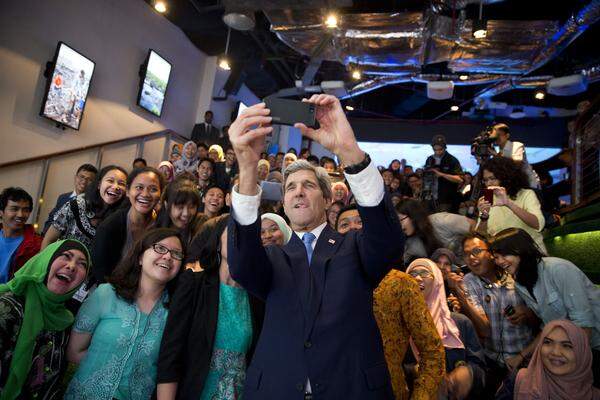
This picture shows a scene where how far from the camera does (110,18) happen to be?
7434mm

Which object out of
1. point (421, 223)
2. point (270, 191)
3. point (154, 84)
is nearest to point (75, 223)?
point (270, 191)

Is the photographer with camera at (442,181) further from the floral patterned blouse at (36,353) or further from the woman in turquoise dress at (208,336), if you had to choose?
the floral patterned blouse at (36,353)

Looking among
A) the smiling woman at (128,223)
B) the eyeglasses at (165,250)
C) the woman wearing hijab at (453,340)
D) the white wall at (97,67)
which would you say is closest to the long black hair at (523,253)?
the woman wearing hijab at (453,340)

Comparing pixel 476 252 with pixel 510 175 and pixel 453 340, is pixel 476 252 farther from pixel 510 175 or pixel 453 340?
pixel 453 340

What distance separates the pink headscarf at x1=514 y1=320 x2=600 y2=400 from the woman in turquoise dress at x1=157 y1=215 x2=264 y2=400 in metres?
1.50

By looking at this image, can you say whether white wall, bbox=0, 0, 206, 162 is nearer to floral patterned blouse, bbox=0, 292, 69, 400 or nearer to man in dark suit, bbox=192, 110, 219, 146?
man in dark suit, bbox=192, 110, 219, 146

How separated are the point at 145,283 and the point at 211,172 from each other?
11.1 feet

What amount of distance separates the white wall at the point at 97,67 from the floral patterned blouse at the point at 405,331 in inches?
236

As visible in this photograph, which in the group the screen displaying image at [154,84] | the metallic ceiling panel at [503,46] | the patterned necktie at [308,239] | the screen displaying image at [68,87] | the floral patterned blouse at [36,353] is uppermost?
the metallic ceiling panel at [503,46]

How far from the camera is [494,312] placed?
280cm

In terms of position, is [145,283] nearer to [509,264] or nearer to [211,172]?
[509,264]

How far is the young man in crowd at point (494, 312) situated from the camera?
2.64 m

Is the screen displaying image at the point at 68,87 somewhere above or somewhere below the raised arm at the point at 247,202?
above

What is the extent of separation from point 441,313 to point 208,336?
1.29 m
